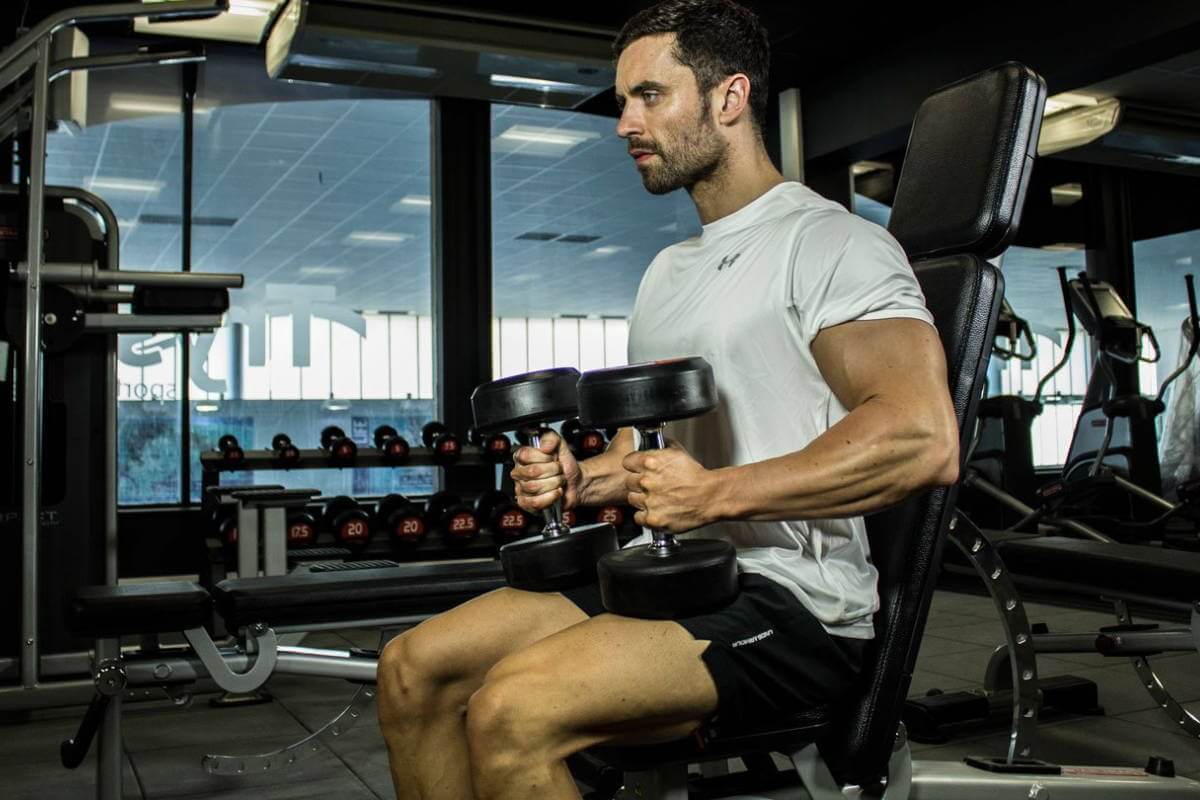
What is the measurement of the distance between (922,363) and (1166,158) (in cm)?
699

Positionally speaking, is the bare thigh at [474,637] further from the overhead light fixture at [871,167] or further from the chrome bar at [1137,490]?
the overhead light fixture at [871,167]

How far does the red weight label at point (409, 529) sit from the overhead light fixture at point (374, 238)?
8.29 feet

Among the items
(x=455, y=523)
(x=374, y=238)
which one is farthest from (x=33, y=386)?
(x=374, y=238)

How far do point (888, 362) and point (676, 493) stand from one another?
0.25m

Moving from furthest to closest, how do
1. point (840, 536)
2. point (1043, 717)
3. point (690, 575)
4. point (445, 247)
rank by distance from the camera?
point (445, 247)
point (1043, 717)
point (840, 536)
point (690, 575)

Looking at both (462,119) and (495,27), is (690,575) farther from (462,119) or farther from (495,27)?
(462,119)

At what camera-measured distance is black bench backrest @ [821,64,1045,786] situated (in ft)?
3.92

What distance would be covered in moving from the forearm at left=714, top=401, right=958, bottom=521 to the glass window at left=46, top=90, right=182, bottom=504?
16.2 ft

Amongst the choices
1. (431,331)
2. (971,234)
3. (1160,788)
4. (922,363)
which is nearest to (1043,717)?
(1160,788)

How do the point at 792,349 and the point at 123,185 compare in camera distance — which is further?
the point at 123,185

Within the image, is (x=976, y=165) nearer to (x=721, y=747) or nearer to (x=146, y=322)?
(x=721, y=747)

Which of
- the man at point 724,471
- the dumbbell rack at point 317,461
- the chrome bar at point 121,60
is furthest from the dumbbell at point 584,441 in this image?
the man at point 724,471

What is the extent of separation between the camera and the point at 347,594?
6.72 feet

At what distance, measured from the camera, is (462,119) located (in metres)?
5.93
